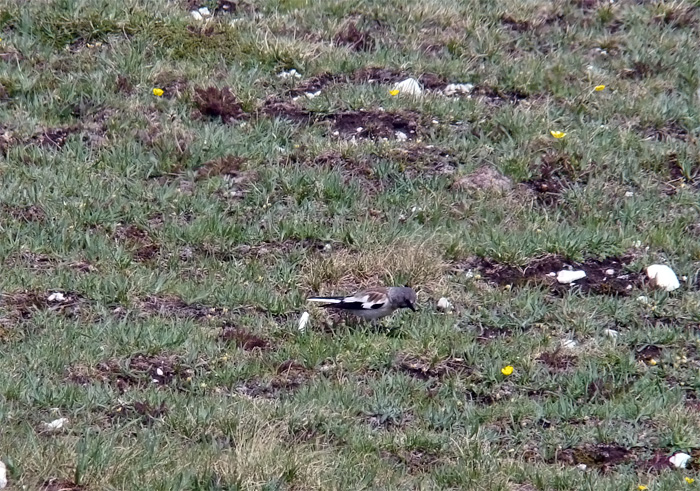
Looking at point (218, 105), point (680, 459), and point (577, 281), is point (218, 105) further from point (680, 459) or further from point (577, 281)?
point (680, 459)

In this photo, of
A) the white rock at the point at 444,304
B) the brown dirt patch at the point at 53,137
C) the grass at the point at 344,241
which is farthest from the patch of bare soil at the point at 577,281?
the brown dirt patch at the point at 53,137

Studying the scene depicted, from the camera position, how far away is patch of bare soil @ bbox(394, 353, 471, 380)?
6695mm

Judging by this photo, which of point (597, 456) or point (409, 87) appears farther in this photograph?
point (409, 87)

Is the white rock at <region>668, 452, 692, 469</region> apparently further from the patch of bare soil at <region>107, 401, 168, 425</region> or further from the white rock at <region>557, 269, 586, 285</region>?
the patch of bare soil at <region>107, 401, 168, 425</region>

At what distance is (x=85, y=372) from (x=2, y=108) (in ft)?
12.3

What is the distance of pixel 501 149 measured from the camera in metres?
9.08

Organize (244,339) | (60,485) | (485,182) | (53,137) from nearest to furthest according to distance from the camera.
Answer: (60,485) < (244,339) < (485,182) < (53,137)

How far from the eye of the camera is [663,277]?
25.1 feet

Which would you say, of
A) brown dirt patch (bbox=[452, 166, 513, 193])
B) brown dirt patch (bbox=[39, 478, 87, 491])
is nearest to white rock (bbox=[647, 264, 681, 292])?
brown dirt patch (bbox=[452, 166, 513, 193])

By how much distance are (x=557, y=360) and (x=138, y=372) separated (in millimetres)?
2432

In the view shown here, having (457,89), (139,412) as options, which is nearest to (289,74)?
(457,89)

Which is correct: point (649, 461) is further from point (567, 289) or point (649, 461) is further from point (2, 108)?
point (2, 108)

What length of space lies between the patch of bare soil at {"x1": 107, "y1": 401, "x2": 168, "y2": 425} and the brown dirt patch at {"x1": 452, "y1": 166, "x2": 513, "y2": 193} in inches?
138

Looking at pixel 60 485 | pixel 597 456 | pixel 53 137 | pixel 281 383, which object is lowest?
pixel 53 137
